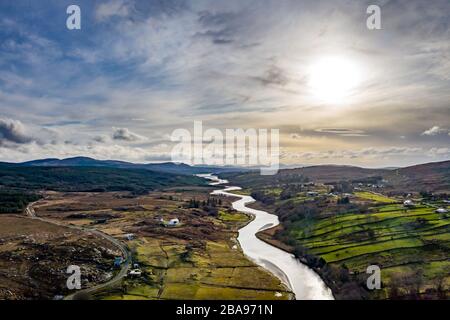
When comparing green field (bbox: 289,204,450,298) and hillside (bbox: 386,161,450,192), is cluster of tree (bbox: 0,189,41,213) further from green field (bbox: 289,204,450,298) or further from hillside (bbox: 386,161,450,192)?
hillside (bbox: 386,161,450,192)

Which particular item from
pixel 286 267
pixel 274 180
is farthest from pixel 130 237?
pixel 274 180

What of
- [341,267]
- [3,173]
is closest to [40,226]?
[341,267]

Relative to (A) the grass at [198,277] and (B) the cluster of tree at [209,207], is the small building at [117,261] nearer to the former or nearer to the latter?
(A) the grass at [198,277]

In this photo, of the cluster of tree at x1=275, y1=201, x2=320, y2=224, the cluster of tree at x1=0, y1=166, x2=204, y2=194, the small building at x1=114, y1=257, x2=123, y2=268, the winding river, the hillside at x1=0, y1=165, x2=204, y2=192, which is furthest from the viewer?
the hillside at x1=0, y1=165, x2=204, y2=192

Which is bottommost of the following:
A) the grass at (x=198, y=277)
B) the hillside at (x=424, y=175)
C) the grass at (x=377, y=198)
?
the grass at (x=198, y=277)

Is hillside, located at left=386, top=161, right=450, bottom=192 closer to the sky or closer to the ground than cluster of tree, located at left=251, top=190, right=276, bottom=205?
closer to the sky

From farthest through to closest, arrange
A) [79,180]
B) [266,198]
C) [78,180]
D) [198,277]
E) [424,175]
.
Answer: [79,180]
[78,180]
[424,175]
[266,198]
[198,277]

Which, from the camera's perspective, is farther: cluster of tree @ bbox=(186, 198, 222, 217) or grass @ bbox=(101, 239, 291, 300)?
cluster of tree @ bbox=(186, 198, 222, 217)

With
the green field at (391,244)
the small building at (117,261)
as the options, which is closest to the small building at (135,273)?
the small building at (117,261)

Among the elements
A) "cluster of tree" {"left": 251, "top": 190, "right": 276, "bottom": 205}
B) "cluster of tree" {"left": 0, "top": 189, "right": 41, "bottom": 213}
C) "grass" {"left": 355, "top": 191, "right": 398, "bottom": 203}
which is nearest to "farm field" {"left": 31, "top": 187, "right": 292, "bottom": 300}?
"cluster of tree" {"left": 0, "top": 189, "right": 41, "bottom": 213}

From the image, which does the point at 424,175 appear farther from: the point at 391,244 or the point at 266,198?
the point at 391,244
